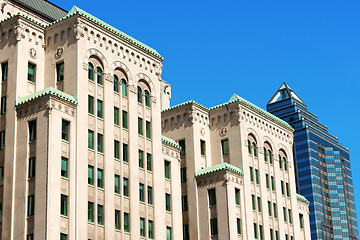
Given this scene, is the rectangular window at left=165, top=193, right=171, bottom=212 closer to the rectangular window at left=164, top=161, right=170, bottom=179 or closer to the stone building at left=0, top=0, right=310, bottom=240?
the stone building at left=0, top=0, right=310, bottom=240

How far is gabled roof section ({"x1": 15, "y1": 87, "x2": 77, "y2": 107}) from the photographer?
195 ft

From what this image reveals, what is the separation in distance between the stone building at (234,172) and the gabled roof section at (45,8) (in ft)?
56.6

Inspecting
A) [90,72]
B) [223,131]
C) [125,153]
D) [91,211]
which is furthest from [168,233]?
[223,131]

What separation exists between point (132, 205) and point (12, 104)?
1413 cm

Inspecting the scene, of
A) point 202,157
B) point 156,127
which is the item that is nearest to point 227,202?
point 202,157

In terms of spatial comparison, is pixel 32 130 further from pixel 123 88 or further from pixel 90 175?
pixel 123 88

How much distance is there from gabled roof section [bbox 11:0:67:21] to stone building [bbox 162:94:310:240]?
17.2 meters

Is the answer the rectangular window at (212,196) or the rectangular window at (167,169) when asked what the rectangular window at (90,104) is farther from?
the rectangular window at (212,196)

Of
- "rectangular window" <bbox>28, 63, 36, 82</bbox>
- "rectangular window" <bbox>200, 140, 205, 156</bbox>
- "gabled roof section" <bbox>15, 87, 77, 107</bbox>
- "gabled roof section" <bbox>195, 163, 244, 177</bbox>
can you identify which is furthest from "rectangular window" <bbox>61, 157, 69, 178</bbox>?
"rectangular window" <bbox>200, 140, 205, 156</bbox>

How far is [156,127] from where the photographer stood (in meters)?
70.9

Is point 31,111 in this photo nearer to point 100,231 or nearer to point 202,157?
point 100,231

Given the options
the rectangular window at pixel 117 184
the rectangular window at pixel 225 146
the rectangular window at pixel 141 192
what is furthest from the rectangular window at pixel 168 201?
the rectangular window at pixel 225 146

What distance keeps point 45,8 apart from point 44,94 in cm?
2122

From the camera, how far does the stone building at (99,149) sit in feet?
191
